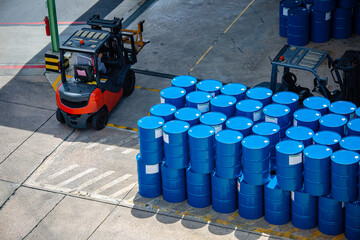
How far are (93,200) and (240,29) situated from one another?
8.45 metres

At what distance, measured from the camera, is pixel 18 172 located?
14008mm

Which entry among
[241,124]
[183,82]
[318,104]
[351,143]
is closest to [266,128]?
[241,124]

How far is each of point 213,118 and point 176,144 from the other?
0.92m

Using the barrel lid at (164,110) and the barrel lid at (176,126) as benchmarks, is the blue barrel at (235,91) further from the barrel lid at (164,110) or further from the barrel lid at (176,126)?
the barrel lid at (176,126)

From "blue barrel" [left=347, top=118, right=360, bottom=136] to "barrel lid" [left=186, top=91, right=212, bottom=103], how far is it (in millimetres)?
2662

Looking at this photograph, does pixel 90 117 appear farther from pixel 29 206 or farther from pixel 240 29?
pixel 240 29

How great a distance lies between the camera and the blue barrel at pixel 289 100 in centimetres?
1292

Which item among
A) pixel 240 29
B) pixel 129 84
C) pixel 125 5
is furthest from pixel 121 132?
pixel 125 5

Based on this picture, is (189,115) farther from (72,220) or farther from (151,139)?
(72,220)

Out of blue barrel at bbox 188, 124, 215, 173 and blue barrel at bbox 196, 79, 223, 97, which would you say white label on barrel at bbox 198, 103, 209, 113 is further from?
blue barrel at bbox 188, 124, 215, 173

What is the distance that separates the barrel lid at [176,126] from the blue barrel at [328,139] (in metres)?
2.25

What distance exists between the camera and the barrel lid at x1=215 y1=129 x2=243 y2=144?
464 inches

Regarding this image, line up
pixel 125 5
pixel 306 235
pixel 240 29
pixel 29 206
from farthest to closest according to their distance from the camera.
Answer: pixel 125 5, pixel 240 29, pixel 29 206, pixel 306 235

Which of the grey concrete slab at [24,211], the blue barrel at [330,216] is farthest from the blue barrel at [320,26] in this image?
the grey concrete slab at [24,211]
